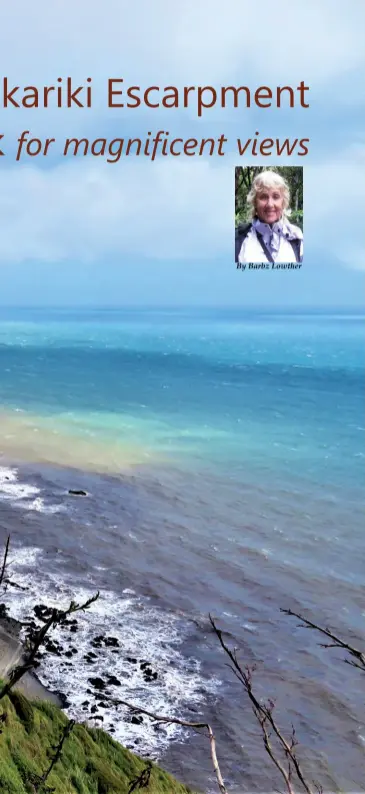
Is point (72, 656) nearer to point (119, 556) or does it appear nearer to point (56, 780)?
point (119, 556)

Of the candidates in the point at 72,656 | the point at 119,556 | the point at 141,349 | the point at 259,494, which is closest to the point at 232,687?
the point at 72,656

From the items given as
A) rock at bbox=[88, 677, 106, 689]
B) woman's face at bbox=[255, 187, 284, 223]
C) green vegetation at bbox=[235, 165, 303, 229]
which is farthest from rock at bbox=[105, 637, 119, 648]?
woman's face at bbox=[255, 187, 284, 223]

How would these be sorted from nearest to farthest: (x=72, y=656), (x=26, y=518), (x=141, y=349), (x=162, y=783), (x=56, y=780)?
(x=56, y=780), (x=162, y=783), (x=72, y=656), (x=26, y=518), (x=141, y=349)

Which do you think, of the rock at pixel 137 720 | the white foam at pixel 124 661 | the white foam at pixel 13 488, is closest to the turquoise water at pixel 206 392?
the white foam at pixel 13 488

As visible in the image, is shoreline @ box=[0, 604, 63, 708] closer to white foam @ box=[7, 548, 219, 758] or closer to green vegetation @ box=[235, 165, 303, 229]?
white foam @ box=[7, 548, 219, 758]

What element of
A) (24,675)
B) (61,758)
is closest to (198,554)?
(24,675)

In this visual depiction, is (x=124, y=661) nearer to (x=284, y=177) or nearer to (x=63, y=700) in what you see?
(x=63, y=700)
